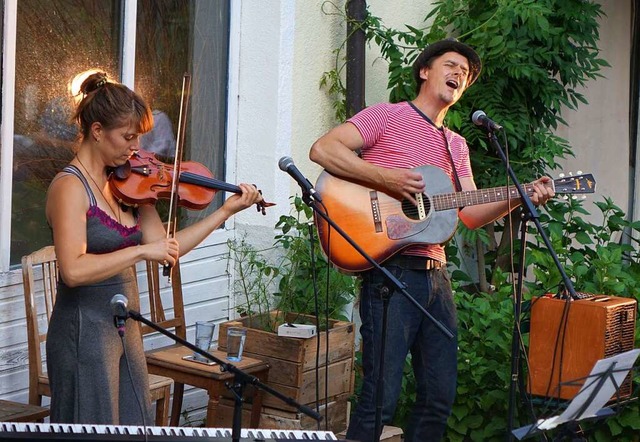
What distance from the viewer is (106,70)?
563 centimetres

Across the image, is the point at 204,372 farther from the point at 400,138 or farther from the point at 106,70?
the point at 106,70

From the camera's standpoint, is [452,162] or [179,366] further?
[179,366]

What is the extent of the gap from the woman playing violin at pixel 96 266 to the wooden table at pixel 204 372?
50.8 inches

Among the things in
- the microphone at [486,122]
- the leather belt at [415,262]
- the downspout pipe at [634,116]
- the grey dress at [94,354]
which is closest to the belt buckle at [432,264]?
the leather belt at [415,262]

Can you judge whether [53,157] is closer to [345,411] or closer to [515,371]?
[345,411]

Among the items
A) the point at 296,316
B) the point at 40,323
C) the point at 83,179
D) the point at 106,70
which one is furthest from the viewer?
the point at 296,316

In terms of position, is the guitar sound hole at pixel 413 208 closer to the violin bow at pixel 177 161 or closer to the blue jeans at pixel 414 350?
the blue jeans at pixel 414 350

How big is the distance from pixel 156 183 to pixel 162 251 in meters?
0.46

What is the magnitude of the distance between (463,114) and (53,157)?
290 centimetres

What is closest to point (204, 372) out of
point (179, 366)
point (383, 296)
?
point (179, 366)

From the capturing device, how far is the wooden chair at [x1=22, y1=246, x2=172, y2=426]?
4855 mm

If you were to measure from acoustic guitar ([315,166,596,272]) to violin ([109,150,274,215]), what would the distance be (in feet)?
1.56

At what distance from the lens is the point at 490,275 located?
24.8 ft

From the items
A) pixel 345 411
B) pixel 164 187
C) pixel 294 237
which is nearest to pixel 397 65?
pixel 294 237
